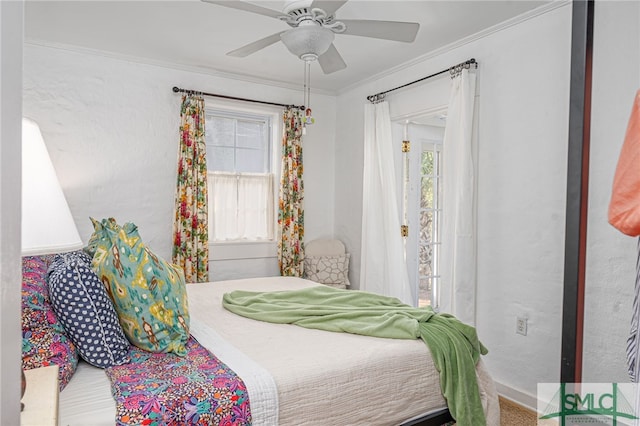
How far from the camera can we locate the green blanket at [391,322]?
6.36 ft

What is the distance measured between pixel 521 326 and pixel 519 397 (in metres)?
0.49

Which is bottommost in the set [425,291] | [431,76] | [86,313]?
[425,291]

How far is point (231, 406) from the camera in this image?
4.88 ft

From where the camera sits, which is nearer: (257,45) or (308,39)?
(308,39)

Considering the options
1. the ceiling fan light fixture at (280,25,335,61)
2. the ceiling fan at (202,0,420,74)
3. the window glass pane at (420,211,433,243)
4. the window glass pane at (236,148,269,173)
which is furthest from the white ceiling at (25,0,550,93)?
the window glass pane at (420,211,433,243)

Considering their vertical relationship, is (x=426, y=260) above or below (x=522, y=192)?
below

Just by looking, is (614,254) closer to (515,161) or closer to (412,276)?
(515,161)

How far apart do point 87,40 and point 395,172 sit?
2878 mm

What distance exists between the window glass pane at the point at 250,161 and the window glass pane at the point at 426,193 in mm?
1665

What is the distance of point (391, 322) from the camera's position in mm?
2148

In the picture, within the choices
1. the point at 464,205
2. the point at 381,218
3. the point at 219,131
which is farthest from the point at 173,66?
the point at 464,205

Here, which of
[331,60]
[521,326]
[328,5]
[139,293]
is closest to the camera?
[139,293]

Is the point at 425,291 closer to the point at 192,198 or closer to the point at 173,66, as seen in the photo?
the point at 192,198

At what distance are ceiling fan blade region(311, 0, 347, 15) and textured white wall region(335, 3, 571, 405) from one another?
1591mm
